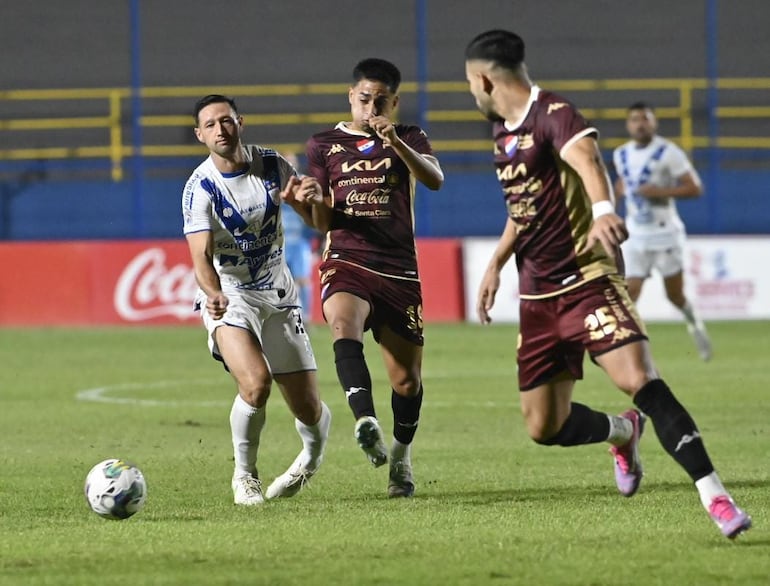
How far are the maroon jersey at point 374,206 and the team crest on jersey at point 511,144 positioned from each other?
175cm

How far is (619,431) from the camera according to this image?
7.42 metres

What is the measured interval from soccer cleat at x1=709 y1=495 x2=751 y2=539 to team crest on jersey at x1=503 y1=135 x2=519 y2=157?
5.31ft

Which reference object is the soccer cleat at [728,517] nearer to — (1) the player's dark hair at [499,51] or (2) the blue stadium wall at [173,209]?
(1) the player's dark hair at [499,51]

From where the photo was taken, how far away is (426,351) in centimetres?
1820

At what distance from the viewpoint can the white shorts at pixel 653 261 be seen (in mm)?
16547

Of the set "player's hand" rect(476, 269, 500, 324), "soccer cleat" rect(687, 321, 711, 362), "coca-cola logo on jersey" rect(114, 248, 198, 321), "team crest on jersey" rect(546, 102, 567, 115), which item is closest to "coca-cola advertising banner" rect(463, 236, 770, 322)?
"coca-cola logo on jersey" rect(114, 248, 198, 321)

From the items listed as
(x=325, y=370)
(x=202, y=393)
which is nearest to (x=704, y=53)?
(x=325, y=370)

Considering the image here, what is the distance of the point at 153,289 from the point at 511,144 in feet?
53.6

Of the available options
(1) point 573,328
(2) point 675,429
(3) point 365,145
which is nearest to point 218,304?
(3) point 365,145

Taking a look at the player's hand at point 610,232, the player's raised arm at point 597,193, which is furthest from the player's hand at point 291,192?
the player's hand at point 610,232

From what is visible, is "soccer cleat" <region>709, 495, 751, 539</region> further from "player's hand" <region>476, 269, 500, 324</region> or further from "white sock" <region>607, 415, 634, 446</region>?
"player's hand" <region>476, 269, 500, 324</region>

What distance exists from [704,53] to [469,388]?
16.4m

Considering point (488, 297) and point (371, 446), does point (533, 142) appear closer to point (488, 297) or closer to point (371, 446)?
point (488, 297)

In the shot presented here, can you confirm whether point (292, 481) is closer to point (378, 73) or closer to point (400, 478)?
point (400, 478)
